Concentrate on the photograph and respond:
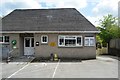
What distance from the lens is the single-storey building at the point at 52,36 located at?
1120 inches

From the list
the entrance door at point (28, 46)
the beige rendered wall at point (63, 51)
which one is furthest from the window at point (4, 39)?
the beige rendered wall at point (63, 51)

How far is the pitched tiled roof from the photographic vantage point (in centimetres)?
2923

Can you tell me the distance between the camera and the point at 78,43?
94.2 feet

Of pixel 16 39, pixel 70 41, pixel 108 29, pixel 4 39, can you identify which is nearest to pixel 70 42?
pixel 70 41

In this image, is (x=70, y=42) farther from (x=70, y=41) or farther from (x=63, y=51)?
(x=63, y=51)

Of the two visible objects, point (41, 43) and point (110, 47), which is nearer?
point (41, 43)

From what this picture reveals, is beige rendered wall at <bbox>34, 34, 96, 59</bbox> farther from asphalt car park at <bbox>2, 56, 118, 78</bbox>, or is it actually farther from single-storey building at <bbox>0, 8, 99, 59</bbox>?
asphalt car park at <bbox>2, 56, 118, 78</bbox>

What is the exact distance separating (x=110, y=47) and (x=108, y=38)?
2966 millimetres

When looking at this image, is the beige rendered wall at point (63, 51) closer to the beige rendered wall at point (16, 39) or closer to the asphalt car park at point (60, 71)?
the beige rendered wall at point (16, 39)

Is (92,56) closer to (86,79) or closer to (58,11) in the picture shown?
(58,11)

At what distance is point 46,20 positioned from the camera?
30891 millimetres

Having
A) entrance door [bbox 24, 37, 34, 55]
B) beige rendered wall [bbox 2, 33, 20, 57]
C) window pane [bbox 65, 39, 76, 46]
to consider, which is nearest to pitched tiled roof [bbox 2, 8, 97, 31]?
beige rendered wall [bbox 2, 33, 20, 57]

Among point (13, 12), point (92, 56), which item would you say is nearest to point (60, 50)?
point (92, 56)

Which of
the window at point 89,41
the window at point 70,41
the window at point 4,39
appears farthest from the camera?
the window at point 4,39
